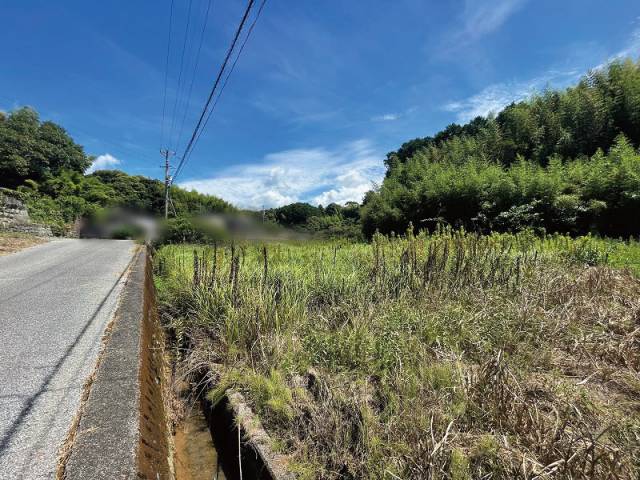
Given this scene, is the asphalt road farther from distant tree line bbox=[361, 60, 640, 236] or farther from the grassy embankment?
distant tree line bbox=[361, 60, 640, 236]

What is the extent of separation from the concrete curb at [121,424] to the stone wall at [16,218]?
58.2ft

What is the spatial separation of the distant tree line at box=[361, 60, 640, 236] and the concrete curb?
1007cm

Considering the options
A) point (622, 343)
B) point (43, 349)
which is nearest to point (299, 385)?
point (43, 349)

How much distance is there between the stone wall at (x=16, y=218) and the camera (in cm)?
1577

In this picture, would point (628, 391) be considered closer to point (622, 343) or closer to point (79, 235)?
point (622, 343)

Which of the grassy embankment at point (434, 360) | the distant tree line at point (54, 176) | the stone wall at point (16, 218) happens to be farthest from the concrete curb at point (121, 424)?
the distant tree line at point (54, 176)

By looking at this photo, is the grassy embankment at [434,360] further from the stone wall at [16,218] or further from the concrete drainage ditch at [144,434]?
the stone wall at [16,218]

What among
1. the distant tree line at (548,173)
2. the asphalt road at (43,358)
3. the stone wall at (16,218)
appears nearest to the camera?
the asphalt road at (43,358)

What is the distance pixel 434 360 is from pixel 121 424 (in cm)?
227

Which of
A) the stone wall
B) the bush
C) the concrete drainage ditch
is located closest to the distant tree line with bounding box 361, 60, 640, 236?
the bush

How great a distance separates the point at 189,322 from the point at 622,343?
4.51m

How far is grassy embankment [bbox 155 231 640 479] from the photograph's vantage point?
166cm

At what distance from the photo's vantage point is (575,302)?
146 inches

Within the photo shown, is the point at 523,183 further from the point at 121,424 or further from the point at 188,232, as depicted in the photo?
the point at 121,424
